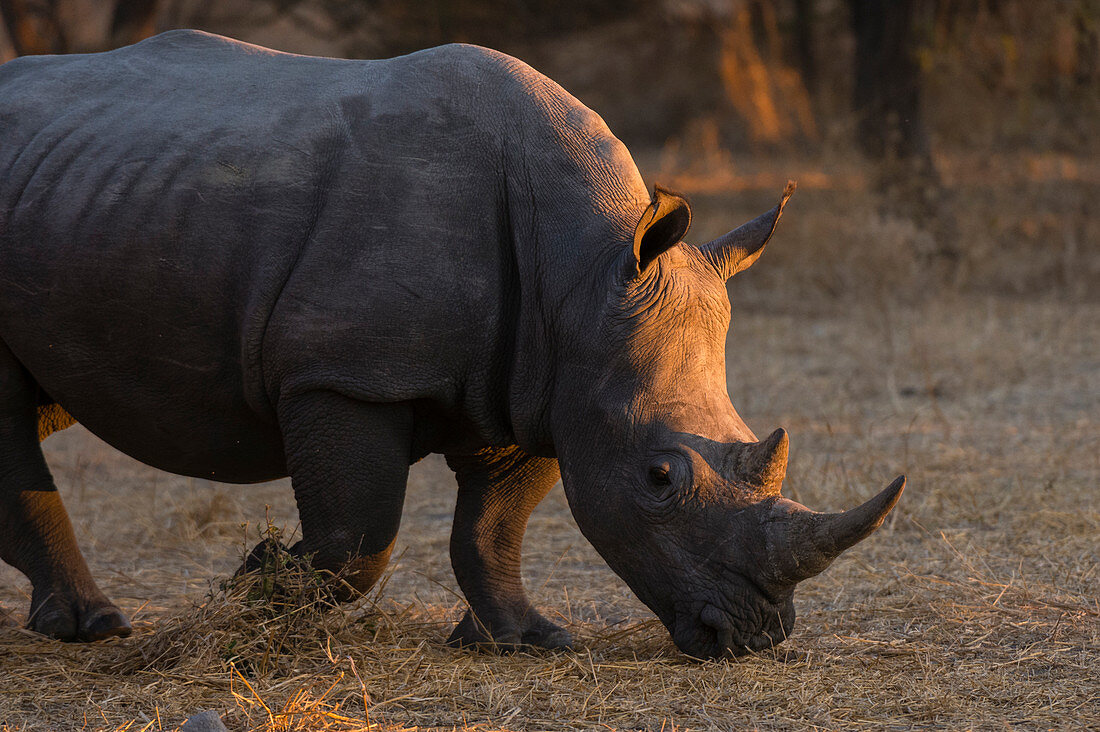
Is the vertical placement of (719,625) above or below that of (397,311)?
below

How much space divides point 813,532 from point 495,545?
1.17 m

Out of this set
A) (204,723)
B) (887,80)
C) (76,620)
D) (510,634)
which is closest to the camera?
(204,723)

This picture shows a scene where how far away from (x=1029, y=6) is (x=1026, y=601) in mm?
9271

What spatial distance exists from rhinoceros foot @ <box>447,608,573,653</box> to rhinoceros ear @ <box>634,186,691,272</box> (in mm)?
1196

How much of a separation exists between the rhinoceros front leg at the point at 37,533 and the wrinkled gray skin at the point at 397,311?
6 centimetres

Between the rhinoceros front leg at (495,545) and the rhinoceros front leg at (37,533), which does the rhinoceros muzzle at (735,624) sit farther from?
the rhinoceros front leg at (37,533)

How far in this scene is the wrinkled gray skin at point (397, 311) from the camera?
3.56m

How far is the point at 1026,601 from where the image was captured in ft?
14.5

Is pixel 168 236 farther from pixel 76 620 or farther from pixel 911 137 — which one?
pixel 911 137

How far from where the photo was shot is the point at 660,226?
3533 mm

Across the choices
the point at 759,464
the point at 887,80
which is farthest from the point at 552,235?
the point at 887,80

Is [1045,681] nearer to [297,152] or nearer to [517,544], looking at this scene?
[517,544]

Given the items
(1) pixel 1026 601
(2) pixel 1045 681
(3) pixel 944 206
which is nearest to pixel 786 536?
(2) pixel 1045 681

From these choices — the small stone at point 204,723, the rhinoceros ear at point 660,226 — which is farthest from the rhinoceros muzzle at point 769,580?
the small stone at point 204,723
